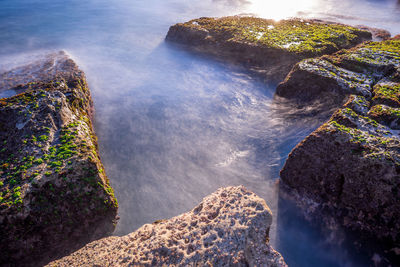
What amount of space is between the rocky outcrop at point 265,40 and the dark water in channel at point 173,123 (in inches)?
43.4

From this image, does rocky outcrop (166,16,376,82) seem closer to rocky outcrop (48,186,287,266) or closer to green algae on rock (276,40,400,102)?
green algae on rock (276,40,400,102)

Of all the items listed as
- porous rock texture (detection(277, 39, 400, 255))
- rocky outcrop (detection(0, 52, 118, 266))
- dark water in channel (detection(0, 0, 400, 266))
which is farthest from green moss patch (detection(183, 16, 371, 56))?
rocky outcrop (detection(0, 52, 118, 266))

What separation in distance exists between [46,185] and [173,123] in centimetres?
553

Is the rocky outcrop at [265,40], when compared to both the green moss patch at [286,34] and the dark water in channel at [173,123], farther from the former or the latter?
the dark water in channel at [173,123]

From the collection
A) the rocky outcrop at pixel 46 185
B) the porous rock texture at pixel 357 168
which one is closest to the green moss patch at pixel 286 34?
the porous rock texture at pixel 357 168

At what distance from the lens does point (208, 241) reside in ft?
12.3

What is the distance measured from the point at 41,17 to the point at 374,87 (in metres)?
27.8

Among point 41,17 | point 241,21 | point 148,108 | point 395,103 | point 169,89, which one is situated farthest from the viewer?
point 41,17

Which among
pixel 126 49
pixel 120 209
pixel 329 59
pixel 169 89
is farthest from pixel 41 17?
pixel 329 59

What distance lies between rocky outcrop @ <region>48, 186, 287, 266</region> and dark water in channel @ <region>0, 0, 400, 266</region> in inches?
81.6

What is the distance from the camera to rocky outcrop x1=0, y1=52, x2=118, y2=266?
4762 millimetres

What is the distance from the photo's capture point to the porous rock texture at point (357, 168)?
4.97m

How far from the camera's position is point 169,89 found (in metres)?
12.1

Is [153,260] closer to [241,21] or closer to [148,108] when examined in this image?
[148,108]
